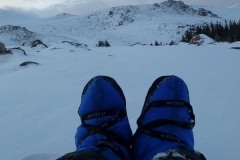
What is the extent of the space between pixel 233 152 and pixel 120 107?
64 centimetres

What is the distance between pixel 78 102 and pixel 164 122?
3.07 feet

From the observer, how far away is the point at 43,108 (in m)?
1.78

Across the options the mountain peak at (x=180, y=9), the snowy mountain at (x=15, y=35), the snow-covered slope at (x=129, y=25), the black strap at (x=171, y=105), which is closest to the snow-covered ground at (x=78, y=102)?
the black strap at (x=171, y=105)

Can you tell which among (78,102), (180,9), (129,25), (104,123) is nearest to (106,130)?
(104,123)

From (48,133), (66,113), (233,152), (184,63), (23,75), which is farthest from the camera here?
(184,63)

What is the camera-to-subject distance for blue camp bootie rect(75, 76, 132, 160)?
1.02 meters

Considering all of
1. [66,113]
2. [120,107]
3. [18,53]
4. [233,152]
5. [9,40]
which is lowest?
[233,152]

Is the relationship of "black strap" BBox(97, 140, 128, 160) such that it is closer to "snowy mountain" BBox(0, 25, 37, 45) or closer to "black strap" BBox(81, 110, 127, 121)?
"black strap" BBox(81, 110, 127, 121)

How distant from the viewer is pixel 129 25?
981 inches

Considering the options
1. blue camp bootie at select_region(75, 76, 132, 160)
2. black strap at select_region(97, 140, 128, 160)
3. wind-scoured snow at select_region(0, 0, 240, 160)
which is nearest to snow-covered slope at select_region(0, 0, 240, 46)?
wind-scoured snow at select_region(0, 0, 240, 160)

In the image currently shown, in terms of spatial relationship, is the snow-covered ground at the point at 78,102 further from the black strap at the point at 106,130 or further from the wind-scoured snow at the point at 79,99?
the black strap at the point at 106,130

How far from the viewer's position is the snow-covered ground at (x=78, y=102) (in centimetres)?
124

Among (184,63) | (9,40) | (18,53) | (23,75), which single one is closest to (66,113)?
(23,75)

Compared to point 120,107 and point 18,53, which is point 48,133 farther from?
point 18,53
